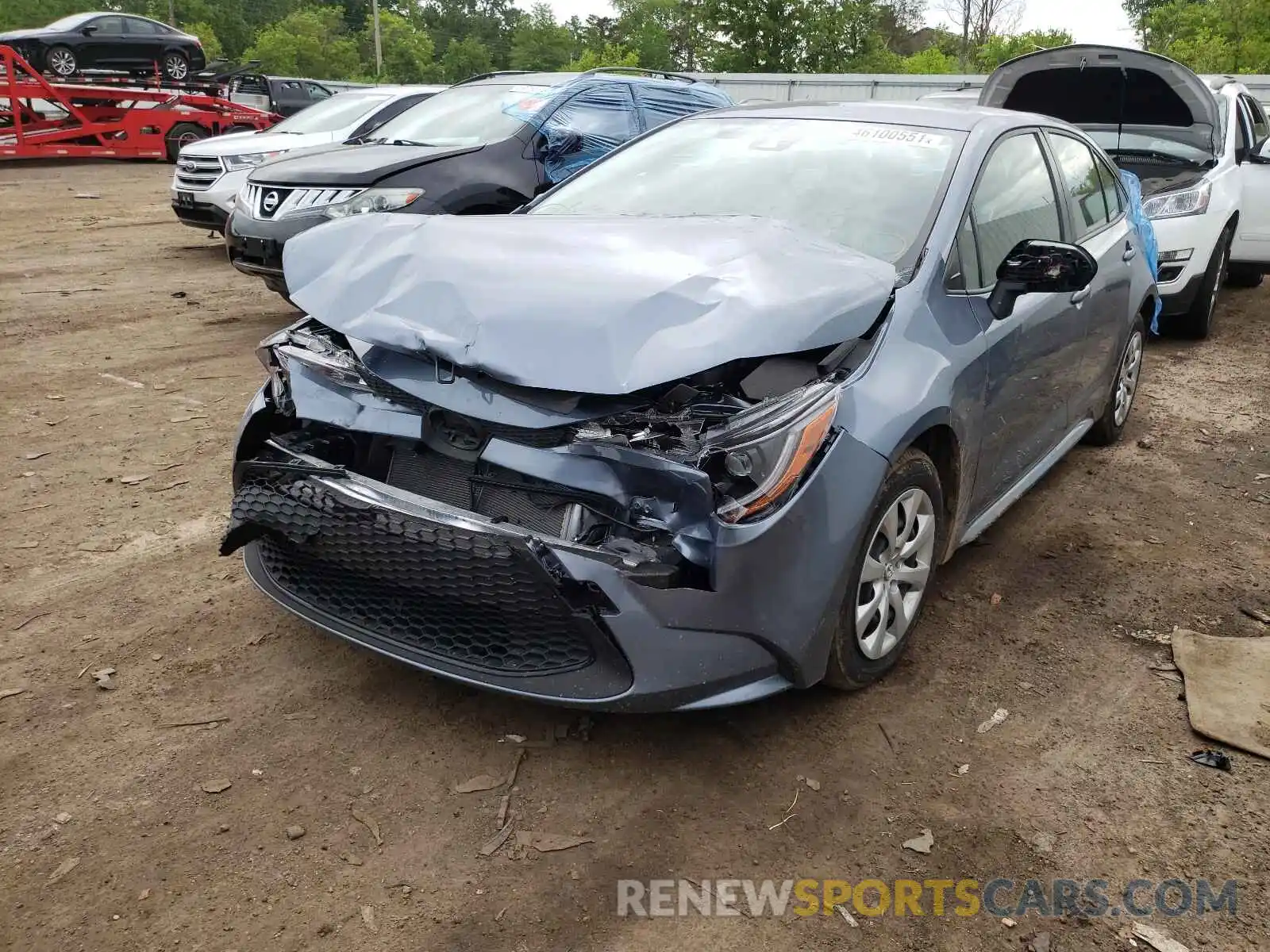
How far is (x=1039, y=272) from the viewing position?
11.2 feet

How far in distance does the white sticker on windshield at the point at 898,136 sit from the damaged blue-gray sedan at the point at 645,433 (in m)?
0.14

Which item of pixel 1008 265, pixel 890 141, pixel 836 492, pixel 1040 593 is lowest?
pixel 1040 593

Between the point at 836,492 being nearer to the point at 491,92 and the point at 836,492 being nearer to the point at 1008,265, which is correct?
the point at 1008,265

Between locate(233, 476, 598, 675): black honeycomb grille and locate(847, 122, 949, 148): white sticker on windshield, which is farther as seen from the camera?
locate(847, 122, 949, 148): white sticker on windshield

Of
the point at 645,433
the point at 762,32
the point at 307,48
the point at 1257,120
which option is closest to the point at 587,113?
the point at 645,433

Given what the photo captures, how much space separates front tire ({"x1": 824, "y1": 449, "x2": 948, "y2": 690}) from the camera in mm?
2887

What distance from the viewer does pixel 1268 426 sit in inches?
233

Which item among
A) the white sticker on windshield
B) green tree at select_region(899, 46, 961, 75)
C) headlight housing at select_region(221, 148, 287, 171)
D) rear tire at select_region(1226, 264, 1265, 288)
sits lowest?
rear tire at select_region(1226, 264, 1265, 288)

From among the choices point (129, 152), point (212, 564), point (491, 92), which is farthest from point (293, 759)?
point (129, 152)

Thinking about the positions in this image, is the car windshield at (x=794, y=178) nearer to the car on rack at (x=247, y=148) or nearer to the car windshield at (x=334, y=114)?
the car on rack at (x=247, y=148)

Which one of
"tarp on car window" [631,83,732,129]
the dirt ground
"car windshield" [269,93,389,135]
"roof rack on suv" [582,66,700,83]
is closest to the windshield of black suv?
"car windshield" [269,93,389,135]

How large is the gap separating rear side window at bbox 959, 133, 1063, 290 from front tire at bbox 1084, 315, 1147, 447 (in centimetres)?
127

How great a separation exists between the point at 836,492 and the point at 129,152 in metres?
19.9

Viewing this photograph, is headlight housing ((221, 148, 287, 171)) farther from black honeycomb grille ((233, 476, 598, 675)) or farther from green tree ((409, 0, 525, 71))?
green tree ((409, 0, 525, 71))
